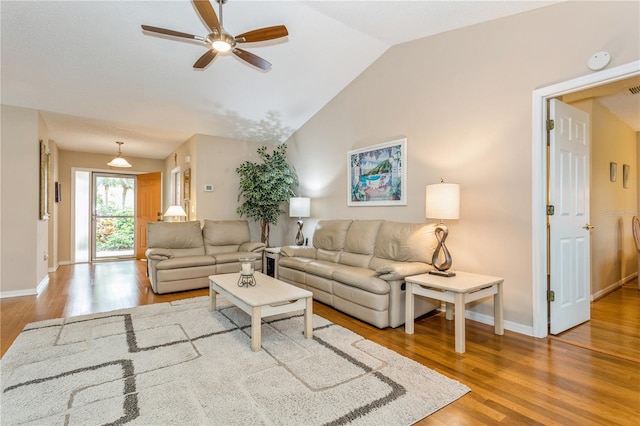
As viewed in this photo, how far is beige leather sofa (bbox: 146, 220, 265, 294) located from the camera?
14.1ft

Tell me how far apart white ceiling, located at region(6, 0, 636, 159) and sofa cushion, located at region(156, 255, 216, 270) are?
2.22 meters

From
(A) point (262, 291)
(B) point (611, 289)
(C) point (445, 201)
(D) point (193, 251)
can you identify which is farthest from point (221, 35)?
(B) point (611, 289)

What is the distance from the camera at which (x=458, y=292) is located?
2475mm

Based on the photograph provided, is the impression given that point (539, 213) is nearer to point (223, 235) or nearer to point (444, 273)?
point (444, 273)

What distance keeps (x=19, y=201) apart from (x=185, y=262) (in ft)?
7.53

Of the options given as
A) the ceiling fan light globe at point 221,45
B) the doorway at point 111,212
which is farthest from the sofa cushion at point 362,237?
the doorway at point 111,212

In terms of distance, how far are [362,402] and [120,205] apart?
786cm

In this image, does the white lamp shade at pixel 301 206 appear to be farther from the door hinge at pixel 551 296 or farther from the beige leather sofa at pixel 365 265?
the door hinge at pixel 551 296

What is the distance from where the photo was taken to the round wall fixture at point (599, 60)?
7.75 feet

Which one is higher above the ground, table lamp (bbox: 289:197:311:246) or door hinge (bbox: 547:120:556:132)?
door hinge (bbox: 547:120:556:132)

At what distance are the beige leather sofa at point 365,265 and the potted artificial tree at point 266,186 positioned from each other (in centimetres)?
127

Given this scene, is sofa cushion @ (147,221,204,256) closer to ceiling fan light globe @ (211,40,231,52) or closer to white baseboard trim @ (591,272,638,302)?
ceiling fan light globe @ (211,40,231,52)

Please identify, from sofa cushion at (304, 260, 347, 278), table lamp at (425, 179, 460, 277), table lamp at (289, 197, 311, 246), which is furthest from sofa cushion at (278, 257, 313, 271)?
table lamp at (425, 179, 460, 277)

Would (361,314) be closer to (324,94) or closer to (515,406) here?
(515,406)
